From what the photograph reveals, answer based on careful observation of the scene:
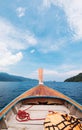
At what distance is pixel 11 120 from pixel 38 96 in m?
3.82

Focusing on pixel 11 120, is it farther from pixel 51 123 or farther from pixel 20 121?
pixel 51 123

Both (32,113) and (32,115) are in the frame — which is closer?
(32,115)

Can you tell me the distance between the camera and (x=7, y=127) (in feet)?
19.9

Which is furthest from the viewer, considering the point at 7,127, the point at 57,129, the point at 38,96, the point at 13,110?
the point at 38,96

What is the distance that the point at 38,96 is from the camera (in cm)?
1061

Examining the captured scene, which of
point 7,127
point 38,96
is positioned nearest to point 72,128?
point 7,127

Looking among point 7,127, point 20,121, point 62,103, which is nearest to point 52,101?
point 62,103

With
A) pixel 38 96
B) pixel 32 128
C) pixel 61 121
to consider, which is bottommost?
pixel 32 128

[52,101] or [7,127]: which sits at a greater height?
[52,101]

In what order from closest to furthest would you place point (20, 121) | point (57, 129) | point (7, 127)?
point (57, 129) < point (7, 127) < point (20, 121)

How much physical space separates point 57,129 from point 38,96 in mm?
5899

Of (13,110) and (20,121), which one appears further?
(13,110)

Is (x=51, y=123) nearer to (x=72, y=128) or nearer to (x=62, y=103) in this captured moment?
(x=72, y=128)

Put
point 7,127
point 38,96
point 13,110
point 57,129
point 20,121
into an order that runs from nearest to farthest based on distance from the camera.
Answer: point 57,129 < point 7,127 < point 20,121 < point 13,110 < point 38,96
